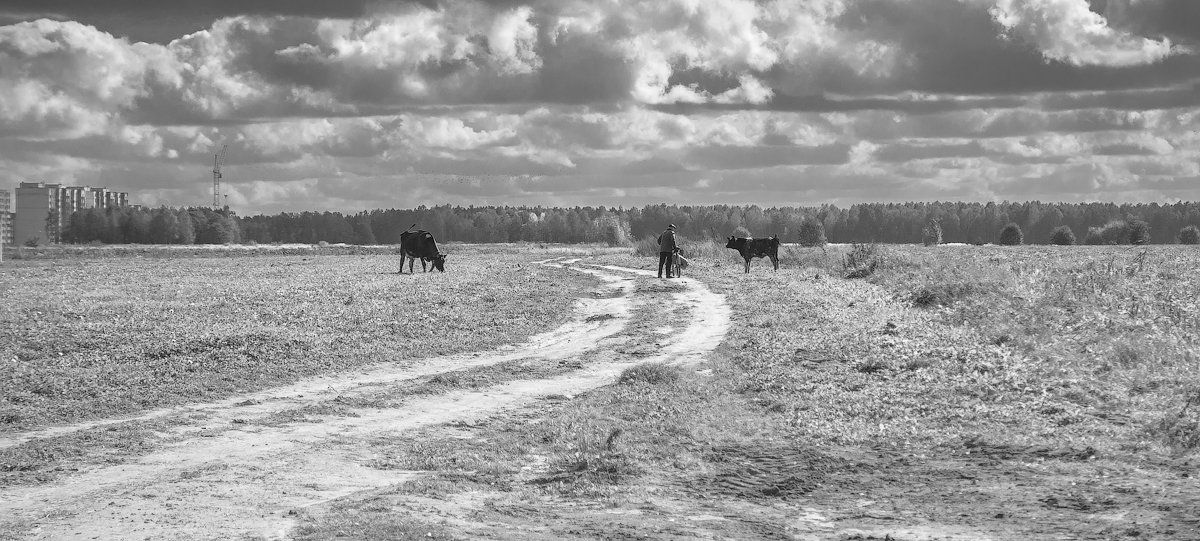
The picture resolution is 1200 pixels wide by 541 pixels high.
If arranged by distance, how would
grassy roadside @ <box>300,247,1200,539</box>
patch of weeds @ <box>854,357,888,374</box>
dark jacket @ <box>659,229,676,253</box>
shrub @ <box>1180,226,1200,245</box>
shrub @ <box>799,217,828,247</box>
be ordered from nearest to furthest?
grassy roadside @ <box>300,247,1200,539</box> → patch of weeds @ <box>854,357,888,374</box> → dark jacket @ <box>659,229,676,253</box> → shrub @ <box>1180,226,1200,245</box> → shrub @ <box>799,217,828,247</box>

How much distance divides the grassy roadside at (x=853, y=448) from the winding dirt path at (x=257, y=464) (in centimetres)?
75

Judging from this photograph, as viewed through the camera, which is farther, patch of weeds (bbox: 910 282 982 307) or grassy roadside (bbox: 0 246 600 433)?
patch of weeds (bbox: 910 282 982 307)

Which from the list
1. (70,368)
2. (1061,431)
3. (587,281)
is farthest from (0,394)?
(587,281)

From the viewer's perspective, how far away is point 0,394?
1991 cm

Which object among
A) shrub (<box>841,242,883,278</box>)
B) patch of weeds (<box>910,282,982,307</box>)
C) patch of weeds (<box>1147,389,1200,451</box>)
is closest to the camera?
patch of weeds (<box>1147,389,1200,451</box>)

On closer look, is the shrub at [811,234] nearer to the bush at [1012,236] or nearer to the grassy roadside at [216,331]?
the bush at [1012,236]

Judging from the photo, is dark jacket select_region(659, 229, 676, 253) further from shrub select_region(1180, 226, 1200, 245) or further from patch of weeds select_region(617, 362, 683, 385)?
shrub select_region(1180, 226, 1200, 245)

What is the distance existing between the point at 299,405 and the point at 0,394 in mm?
5464

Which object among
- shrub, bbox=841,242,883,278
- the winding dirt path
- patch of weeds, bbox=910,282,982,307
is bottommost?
the winding dirt path

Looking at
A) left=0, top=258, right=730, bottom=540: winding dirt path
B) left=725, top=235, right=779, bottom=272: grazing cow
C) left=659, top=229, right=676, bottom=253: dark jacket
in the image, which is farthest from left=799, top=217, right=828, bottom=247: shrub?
left=0, top=258, right=730, bottom=540: winding dirt path

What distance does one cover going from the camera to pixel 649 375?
72.7 feet

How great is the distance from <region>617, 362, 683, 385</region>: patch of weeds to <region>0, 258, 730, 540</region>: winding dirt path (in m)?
0.62

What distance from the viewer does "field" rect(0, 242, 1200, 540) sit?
12117 mm

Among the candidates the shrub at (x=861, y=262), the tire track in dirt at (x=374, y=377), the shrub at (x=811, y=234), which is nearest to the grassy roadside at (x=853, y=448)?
the tire track in dirt at (x=374, y=377)
